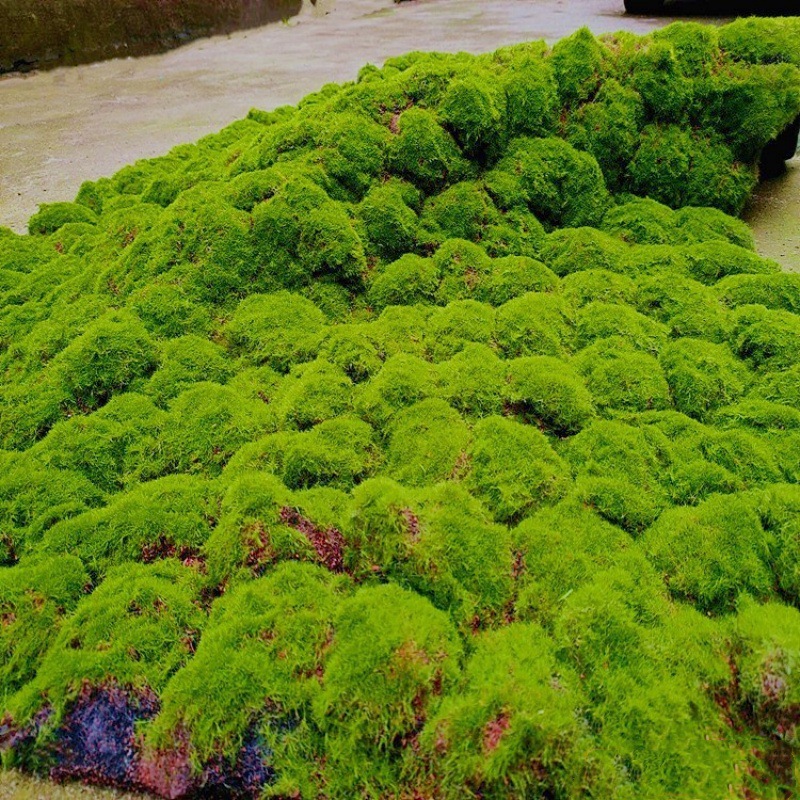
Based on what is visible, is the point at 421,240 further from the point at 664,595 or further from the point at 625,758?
the point at 625,758

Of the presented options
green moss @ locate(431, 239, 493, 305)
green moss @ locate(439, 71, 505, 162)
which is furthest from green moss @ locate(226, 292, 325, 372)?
green moss @ locate(439, 71, 505, 162)

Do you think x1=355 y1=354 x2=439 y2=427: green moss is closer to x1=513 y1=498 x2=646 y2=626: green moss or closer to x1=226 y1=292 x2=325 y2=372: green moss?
x1=226 y1=292 x2=325 y2=372: green moss

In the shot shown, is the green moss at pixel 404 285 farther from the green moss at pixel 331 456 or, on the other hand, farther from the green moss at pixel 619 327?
the green moss at pixel 331 456

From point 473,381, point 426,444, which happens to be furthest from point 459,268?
point 426,444

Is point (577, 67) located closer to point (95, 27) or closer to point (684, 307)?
point (684, 307)

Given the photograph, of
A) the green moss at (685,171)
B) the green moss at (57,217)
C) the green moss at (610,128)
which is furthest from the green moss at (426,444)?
the green moss at (57,217)
